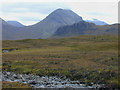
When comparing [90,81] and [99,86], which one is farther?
[90,81]

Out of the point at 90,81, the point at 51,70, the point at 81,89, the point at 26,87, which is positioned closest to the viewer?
the point at 26,87

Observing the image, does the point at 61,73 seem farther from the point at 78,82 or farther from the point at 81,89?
the point at 81,89

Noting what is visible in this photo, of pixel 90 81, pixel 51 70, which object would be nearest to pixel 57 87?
pixel 90 81

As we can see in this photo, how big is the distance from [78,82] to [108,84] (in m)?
4.28

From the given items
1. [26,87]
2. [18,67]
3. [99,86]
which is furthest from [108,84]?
[18,67]

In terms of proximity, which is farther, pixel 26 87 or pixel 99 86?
pixel 99 86

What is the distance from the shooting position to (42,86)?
22.7m

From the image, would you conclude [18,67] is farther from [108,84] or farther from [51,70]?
[108,84]

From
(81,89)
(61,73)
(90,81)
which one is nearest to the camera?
(81,89)

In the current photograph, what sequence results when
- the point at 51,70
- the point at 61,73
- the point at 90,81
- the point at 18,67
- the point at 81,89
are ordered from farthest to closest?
the point at 18,67 → the point at 51,70 → the point at 61,73 → the point at 90,81 → the point at 81,89

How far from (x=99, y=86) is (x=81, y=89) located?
2.71 m

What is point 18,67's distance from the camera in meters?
34.9

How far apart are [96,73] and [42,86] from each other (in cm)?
1018

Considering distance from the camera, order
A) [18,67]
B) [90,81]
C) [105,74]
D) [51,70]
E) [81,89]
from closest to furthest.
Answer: [81,89], [90,81], [105,74], [51,70], [18,67]
